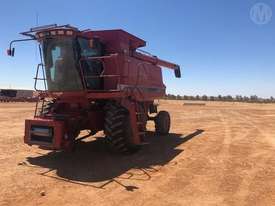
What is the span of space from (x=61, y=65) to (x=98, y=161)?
9.72 feet

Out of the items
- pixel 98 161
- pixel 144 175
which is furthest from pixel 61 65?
pixel 144 175

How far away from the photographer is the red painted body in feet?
30.6

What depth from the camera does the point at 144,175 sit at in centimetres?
803

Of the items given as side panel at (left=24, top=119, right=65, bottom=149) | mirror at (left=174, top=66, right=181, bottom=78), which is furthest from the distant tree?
side panel at (left=24, top=119, right=65, bottom=149)

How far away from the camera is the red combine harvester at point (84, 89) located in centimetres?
948

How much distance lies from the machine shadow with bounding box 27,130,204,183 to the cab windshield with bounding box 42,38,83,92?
197cm

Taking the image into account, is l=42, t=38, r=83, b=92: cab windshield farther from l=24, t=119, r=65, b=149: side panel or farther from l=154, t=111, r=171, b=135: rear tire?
l=154, t=111, r=171, b=135: rear tire

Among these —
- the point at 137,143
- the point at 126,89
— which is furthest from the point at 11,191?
the point at 126,89

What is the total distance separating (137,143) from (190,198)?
3908 mm

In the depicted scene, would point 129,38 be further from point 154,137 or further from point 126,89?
point 154,137

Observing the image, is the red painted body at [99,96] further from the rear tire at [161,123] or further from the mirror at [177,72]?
the mirror at [177,72]

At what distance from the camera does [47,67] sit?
35.0 feet

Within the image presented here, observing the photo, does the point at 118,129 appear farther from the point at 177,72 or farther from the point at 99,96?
the point at 177,72

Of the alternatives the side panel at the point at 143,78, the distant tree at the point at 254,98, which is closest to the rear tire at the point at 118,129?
the side panel at the point at 143,78
